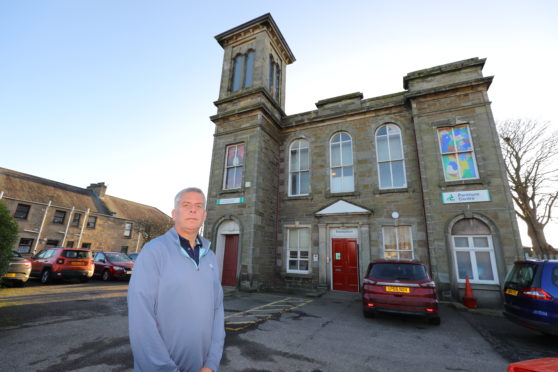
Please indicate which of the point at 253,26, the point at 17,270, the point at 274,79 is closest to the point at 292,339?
the point at 17,270

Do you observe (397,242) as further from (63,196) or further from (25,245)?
(63,196)

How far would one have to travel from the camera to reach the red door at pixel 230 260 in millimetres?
12312

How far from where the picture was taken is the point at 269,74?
15609mm

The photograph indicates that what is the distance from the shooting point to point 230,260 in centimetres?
1255

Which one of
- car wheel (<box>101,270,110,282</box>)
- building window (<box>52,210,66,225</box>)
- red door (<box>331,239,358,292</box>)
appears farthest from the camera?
building window (<box>52,210,66,225</box>)

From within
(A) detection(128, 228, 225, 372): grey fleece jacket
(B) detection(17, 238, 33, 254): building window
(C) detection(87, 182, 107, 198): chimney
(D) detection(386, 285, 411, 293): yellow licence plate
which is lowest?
(D) detection(386, 285, 411, 293): yellow licence plate

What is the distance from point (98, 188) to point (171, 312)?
38.3 m

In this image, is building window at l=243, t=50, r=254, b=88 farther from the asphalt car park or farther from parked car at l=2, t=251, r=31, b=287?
parked car at l=2, t=251, r=31, b=287

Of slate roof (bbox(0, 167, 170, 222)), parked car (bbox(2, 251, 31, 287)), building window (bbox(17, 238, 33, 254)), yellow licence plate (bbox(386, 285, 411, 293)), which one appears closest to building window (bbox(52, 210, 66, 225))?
slate roof (bbox(0, 167, 170, 222))

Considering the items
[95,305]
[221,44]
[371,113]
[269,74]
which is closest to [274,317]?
[95,305]

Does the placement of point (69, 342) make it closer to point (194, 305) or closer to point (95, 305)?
point (95, 305)

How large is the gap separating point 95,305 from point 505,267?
1360cm

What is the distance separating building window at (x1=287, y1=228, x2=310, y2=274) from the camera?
12.5 metres

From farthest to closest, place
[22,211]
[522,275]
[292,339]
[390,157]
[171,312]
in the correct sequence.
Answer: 1. [22,211]
2. [390,157]
3. [522,275]
4. [292,339]
5. [171,312]
